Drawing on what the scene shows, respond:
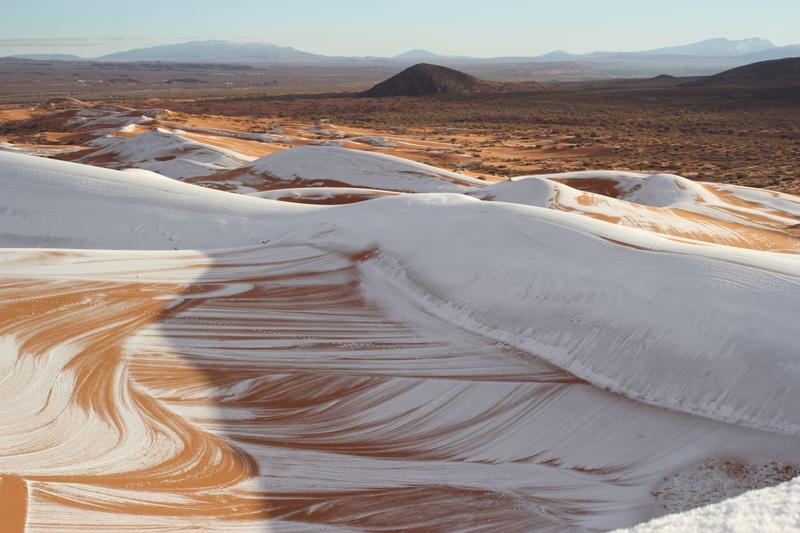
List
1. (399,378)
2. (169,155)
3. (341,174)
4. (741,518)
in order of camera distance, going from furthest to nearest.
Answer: (169,155), (341,174), (399,378), (741,518)

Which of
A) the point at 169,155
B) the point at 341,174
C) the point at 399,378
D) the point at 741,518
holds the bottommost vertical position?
the point at 399,378

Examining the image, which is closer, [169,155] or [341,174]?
[341,174]

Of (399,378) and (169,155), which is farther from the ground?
(169,155)

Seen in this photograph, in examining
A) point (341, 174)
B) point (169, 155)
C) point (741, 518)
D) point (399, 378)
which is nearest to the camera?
point (741, 518)

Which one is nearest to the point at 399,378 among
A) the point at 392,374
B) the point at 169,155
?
the point at 392,374

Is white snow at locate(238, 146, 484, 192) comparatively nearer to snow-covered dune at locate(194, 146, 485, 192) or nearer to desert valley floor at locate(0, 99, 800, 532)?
snow-covered dune at locate(194, 146, 485, 192)

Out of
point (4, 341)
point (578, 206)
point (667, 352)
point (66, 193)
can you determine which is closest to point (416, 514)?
point (667, 352)

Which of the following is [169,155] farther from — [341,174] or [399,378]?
[399,378]

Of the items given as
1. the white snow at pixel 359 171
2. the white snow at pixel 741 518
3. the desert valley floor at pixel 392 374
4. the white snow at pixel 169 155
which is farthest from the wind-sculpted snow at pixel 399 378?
the white snow at pixel 169 155
